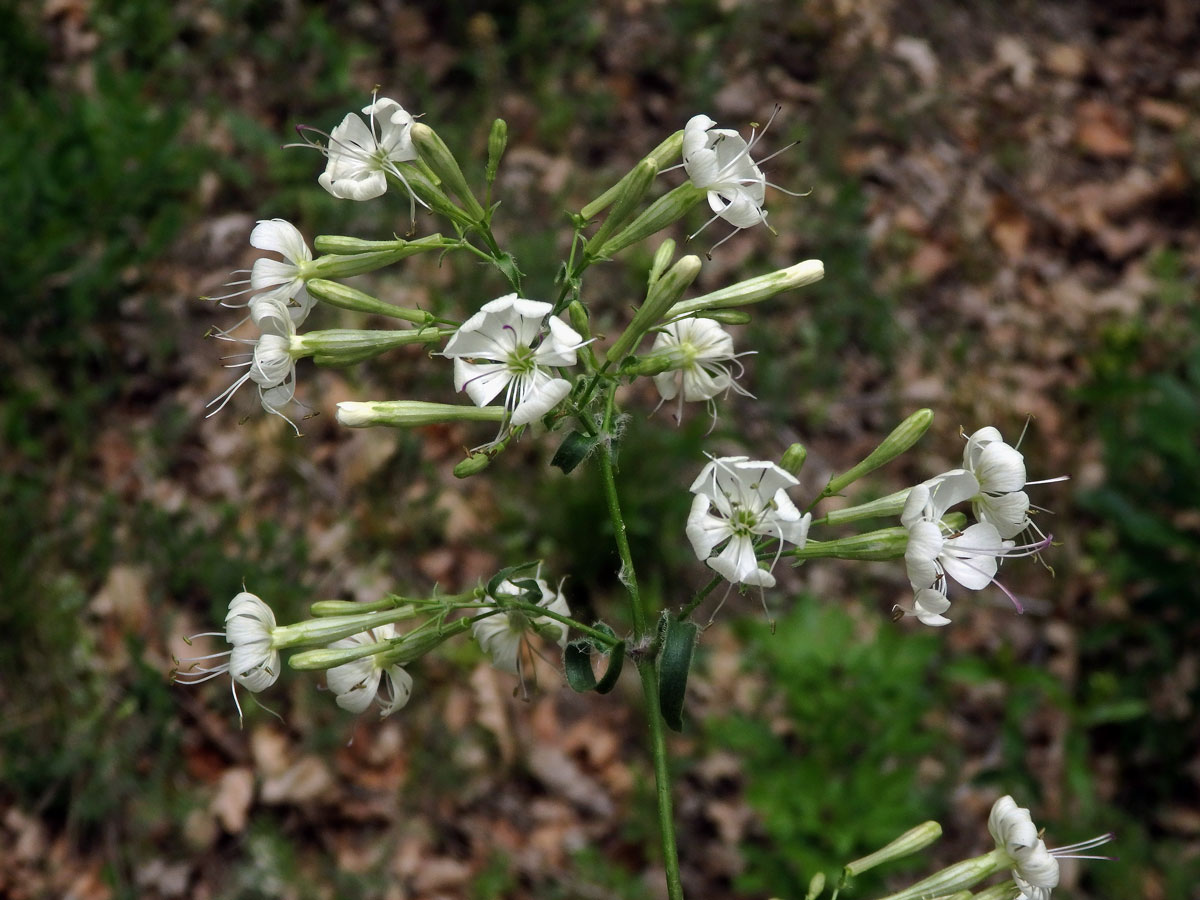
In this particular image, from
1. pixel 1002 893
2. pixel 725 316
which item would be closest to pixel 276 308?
pixel 725 316

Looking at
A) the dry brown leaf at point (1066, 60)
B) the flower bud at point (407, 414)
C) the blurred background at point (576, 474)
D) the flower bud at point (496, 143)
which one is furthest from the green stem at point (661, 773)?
the dry brown leaf at point (1066, 60)

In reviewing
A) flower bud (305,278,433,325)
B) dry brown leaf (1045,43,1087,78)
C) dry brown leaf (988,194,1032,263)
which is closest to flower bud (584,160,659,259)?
flower bud (305,278,433,325)

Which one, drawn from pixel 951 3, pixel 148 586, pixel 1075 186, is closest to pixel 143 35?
pixel 148 586

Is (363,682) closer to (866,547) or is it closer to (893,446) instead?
(866,547)

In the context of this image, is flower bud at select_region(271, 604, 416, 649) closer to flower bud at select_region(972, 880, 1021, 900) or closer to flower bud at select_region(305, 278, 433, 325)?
flower bud at select_region(305, 278, 433, 325)

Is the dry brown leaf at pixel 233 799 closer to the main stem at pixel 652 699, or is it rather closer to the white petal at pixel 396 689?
the white petal at pixel 396 689
